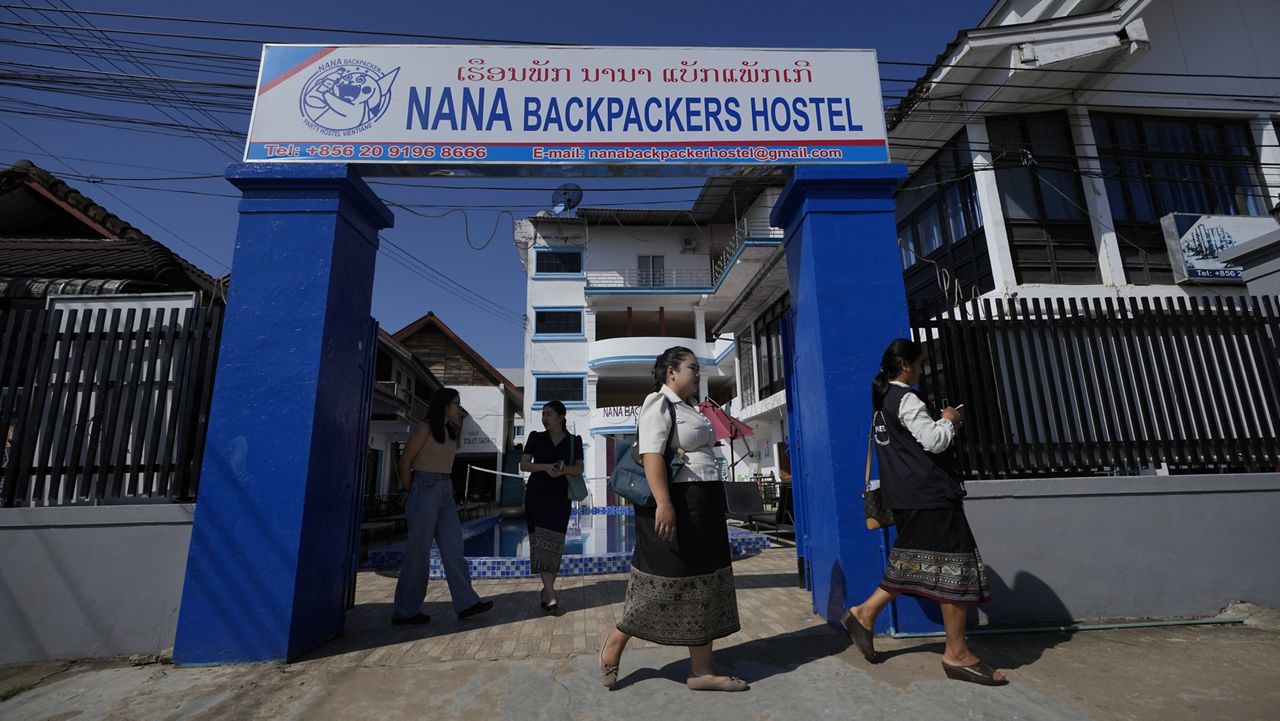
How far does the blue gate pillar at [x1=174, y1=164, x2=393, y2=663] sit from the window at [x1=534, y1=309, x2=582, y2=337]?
20886 millimetres

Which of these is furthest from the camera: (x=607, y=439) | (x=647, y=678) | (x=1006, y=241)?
(x=607, y=439)

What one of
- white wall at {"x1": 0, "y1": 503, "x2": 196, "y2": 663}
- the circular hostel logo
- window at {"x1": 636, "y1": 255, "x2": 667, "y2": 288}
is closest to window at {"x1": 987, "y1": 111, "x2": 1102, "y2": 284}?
the circular hostel logo

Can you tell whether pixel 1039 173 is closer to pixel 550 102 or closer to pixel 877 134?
pixel 877 134

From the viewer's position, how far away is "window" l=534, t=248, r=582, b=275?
2584 centimetres

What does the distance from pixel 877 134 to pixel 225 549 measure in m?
5.22

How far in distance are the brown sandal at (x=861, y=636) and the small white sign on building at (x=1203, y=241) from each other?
11.7 metres

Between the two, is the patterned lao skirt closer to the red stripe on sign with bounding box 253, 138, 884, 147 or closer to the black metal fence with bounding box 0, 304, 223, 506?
the red stripe on sign with bounding box 253, 138, 884, 147

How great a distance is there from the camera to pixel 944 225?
Answer: 11.8 meters

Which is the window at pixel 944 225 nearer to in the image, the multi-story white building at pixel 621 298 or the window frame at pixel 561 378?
the multi-story white building at pixel 621 298

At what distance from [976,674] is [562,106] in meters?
4.36

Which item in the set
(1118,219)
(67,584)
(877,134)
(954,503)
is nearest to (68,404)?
(67,584)

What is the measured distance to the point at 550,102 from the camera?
164 inches

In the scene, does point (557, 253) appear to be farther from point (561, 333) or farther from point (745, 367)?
point (745, 367)

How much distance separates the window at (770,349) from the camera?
1695cm
